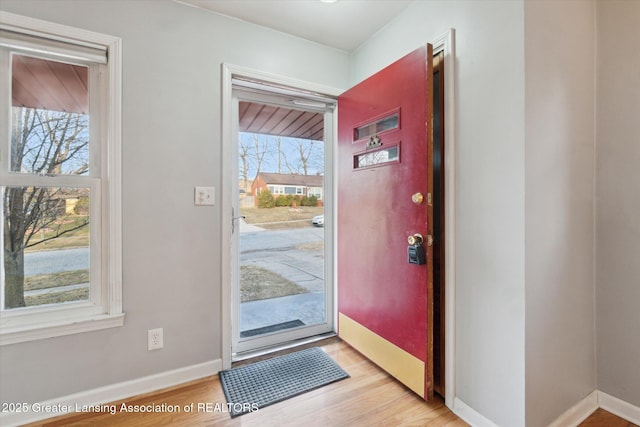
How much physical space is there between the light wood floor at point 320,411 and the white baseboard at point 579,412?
29 millimetres

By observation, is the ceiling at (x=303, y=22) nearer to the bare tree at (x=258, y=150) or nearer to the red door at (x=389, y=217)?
→ the bare tree at (x=258, y=150)

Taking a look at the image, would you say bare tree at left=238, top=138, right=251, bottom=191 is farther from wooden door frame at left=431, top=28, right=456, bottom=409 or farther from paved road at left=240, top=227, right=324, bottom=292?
wooden door frame at left=431, top=28, right=456, bottom=409

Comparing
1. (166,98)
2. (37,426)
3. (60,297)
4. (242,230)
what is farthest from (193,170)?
(37,426)

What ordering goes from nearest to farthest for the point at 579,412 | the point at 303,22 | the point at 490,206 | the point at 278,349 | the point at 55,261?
the point at 490,206 < the point at 579,412 < the point at 55,261 < the point at 303,22 < the point at 278,349

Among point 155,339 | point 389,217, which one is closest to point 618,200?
point 389,217

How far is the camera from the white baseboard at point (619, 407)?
149 cm

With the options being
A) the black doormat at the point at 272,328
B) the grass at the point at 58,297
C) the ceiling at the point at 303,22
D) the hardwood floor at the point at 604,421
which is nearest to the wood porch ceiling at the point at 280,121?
the ceiling at the point at 303,22

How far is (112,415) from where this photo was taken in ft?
5.08

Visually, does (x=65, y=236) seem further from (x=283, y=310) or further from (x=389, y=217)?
(x=389, y=217)

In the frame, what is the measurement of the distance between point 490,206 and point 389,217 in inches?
23.1

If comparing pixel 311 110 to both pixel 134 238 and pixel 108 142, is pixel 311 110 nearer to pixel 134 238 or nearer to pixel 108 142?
pixel 108 142

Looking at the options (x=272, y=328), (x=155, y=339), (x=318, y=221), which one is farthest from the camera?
(x=318, y=221)

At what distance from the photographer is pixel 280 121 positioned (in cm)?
240

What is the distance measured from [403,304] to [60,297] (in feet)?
6.54
